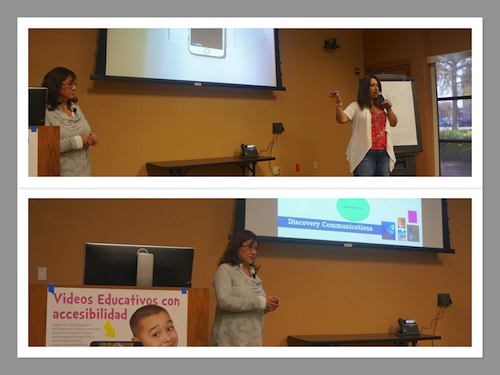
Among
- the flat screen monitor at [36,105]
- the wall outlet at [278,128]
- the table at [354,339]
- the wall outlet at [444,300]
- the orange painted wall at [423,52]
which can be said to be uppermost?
the orange painted wall at [423,52]

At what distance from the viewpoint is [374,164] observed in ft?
10.8

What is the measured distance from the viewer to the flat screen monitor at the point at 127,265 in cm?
207

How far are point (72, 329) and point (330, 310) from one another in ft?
8.54

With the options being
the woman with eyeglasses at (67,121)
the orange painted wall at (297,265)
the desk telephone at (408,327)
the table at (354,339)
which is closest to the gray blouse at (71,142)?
the woman with eyeglasses at (67,121)

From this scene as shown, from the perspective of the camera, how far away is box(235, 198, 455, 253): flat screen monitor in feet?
12.8

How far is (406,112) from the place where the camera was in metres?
4.33

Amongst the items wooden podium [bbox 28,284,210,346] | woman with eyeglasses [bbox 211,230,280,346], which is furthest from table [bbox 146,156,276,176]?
wooden podium [bbox 28,284,210,346]

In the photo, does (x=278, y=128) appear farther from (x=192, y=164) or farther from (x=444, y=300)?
(x=444, y=300)

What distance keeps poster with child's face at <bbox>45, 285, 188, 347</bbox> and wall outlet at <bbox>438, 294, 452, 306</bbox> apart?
9.84 feet

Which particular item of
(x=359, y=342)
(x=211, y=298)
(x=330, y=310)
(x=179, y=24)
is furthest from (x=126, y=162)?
(x=179, y=24)

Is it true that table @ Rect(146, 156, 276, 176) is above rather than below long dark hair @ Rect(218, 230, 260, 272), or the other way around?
above

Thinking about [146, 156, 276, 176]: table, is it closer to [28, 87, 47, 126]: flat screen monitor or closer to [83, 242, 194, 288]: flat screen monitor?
[28, 87, 47, 126]: flat screen monitor

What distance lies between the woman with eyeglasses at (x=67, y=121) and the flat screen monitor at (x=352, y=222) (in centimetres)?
154

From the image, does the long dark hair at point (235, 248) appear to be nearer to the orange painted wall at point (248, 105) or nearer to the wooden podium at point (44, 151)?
the wooden podium at point (44, 151)
